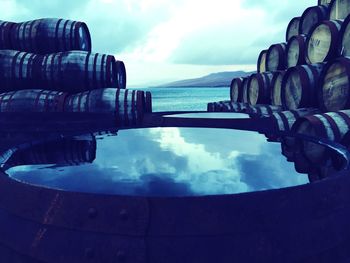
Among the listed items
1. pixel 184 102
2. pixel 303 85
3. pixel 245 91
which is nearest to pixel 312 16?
pixel 245 91

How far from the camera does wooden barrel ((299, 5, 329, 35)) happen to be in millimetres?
6352

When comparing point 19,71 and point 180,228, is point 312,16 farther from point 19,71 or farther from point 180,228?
point 180,228

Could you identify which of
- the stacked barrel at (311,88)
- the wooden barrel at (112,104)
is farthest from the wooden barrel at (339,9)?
the wooden barrel at (112,104)

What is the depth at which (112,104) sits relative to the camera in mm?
4828

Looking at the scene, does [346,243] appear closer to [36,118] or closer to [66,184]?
[66,184]

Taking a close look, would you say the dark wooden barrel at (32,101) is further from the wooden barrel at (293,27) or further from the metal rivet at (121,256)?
the wooden barrel at (293,27)

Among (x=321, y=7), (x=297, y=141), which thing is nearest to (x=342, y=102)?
(x=297, y=141)

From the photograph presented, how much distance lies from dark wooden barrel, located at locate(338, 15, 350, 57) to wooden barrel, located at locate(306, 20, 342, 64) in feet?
0.37

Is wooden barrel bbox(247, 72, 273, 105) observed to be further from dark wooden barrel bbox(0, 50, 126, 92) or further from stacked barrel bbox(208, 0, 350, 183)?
dark wooden barrel bbox(0, 50, 126, 92)

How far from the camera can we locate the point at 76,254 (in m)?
0.86

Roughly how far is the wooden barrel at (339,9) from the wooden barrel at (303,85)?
59.2 inches

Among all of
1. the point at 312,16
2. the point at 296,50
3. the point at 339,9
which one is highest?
the point at 312,16

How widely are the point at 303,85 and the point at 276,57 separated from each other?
2.90m

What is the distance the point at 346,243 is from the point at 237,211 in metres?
0.44
